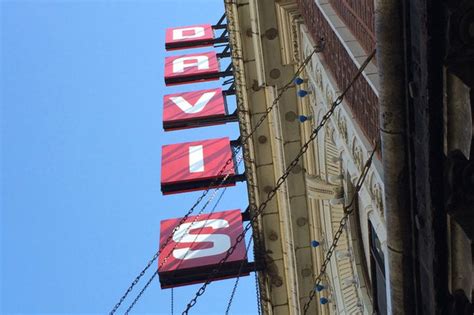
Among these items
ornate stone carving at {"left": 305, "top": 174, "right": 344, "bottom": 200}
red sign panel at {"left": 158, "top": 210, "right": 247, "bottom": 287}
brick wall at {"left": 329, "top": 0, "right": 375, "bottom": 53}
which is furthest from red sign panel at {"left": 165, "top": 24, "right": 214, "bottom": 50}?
brick wall at {"left": 329, "top": 0, "right": 375, "bottom": 53}

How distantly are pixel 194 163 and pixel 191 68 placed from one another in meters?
7.23

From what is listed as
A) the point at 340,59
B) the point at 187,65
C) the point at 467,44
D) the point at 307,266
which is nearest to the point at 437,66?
the point at 467,44

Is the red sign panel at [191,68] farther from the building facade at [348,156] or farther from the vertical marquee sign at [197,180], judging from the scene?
the building facade at [348,156]

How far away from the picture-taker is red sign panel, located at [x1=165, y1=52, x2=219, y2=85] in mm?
25125

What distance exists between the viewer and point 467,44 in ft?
18.4

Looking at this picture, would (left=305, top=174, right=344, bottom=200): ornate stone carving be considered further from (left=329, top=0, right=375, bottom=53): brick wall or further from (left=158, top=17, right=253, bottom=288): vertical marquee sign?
(left=329, top=0, right=375, bottom=53): brick wall

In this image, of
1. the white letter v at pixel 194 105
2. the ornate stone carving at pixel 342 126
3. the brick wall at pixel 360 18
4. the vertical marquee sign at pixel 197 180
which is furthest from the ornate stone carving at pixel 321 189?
the white letter v at pixel 194 105

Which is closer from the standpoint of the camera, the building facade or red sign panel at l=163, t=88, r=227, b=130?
the building facade

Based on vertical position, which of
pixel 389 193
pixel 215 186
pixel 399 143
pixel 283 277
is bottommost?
pixel 283 277

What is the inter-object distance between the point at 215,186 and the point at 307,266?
3061mm

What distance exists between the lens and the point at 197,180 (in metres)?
18.8

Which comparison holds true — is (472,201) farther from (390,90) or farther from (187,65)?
(187,65)

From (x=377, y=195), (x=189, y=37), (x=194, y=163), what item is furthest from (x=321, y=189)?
(x=189, y=37)

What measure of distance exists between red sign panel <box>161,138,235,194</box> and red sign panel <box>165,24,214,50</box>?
942 centimetres
